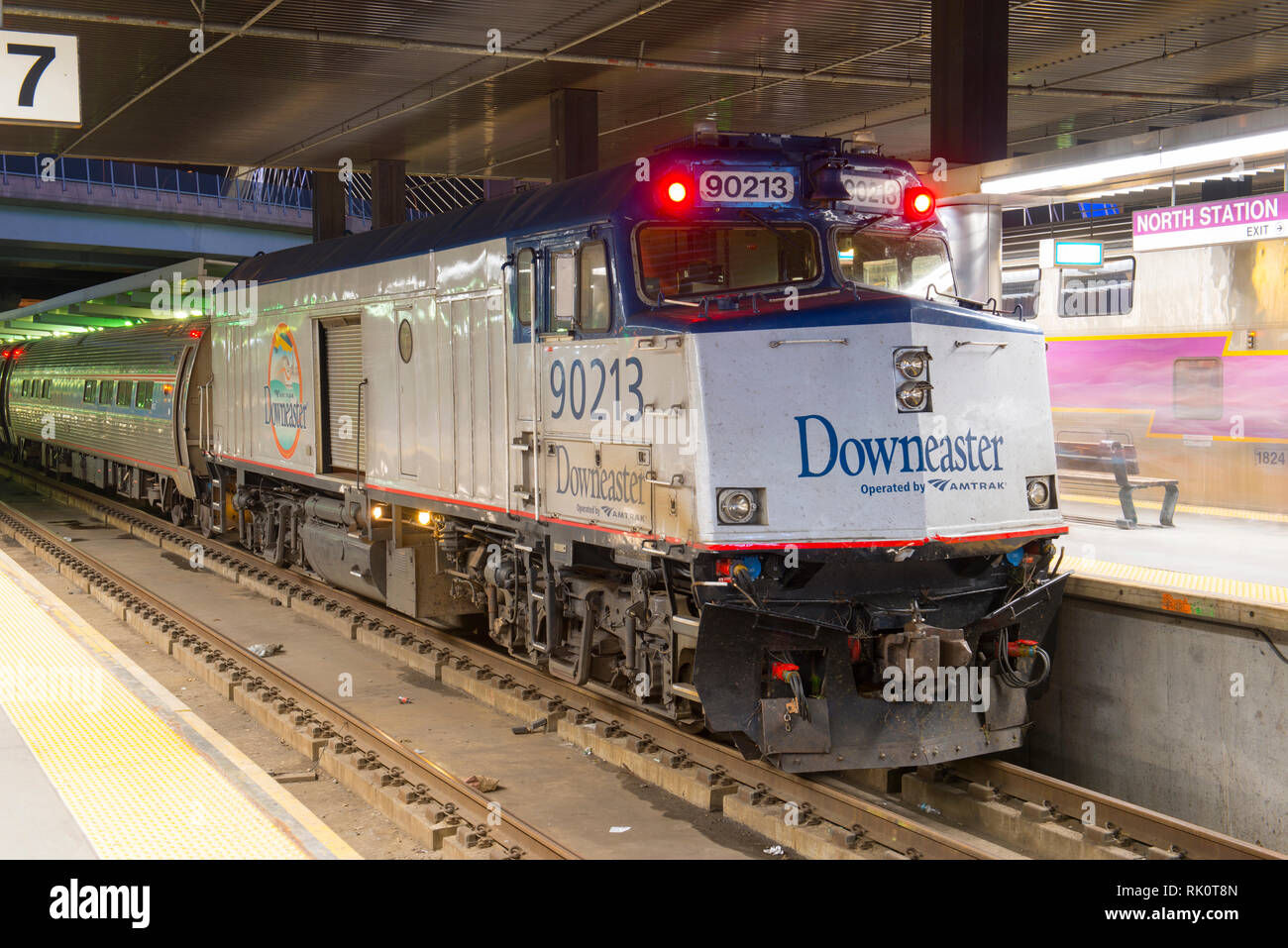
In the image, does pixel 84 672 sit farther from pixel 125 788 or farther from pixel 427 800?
pixel 427 800

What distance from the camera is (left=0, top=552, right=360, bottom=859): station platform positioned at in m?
6.24

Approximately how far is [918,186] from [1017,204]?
3.36m

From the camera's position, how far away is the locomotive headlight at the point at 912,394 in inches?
291

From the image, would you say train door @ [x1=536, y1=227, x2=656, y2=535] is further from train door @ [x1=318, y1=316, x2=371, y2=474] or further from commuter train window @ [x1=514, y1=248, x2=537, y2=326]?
train door @ [x1=318, y1=316, x2=371, y2=474]

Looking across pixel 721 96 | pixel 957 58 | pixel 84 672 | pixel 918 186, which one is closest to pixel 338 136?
pixel 721 96

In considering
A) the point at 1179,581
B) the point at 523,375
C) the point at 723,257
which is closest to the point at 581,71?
the point at 523,375

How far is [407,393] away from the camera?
37.2 feet

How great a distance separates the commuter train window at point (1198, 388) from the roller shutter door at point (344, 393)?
11794 mm

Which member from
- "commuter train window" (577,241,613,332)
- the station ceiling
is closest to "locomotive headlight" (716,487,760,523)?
"commuter train window" (577,241,613,332)

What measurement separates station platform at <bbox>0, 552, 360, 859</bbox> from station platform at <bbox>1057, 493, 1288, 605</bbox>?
19.6 ft

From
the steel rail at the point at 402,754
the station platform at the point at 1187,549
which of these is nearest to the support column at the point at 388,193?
the steel rail at the point at 402,754

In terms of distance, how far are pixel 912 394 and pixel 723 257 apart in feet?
5.25

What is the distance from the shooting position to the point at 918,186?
877cm

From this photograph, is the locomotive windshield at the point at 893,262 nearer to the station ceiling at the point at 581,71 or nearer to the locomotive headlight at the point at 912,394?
the locomotive headlight at the point at 912,394
